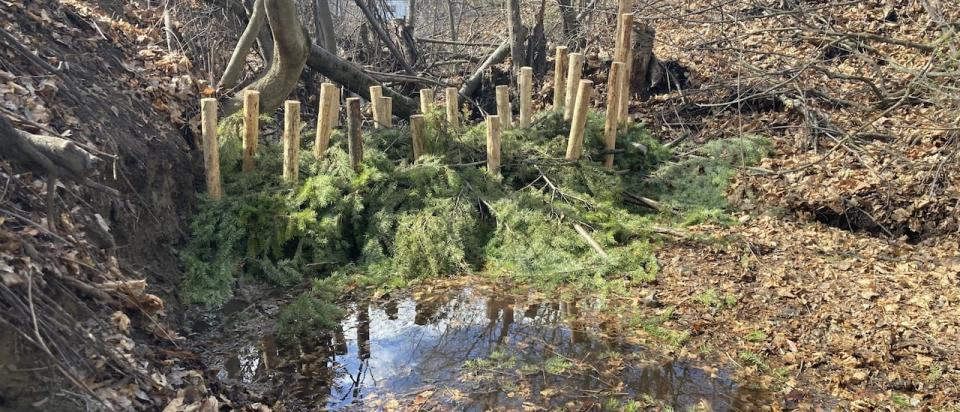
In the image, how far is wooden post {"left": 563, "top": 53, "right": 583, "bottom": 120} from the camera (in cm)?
777

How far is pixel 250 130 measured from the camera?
6910 millimetres

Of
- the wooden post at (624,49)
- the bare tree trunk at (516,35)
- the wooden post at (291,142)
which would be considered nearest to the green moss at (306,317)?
the wooden post at (291,142)

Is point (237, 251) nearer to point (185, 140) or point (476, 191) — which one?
point (185, 140)

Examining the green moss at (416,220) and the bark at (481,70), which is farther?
the bark at (481,70)

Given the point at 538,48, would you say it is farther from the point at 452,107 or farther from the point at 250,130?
the point at 250,130

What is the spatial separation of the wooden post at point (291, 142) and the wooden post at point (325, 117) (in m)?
0.27

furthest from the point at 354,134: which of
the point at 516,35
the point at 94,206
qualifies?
the point at 516,35

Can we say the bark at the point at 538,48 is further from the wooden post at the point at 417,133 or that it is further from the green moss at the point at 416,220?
the wooden post at the point at 417,133

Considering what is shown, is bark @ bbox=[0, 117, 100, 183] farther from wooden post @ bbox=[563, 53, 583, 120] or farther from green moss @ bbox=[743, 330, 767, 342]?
wooden post @ bbox=[563, 53, 583, 120]

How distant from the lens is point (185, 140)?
6.91 m

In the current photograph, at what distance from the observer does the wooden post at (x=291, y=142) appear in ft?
21.9

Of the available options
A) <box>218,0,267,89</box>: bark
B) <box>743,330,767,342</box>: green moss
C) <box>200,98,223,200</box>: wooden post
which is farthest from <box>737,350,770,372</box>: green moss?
<box>218,0,267,89</box>: bark

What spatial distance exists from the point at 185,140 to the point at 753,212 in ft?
18.9

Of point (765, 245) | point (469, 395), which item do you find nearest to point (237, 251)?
point (469, 395)
